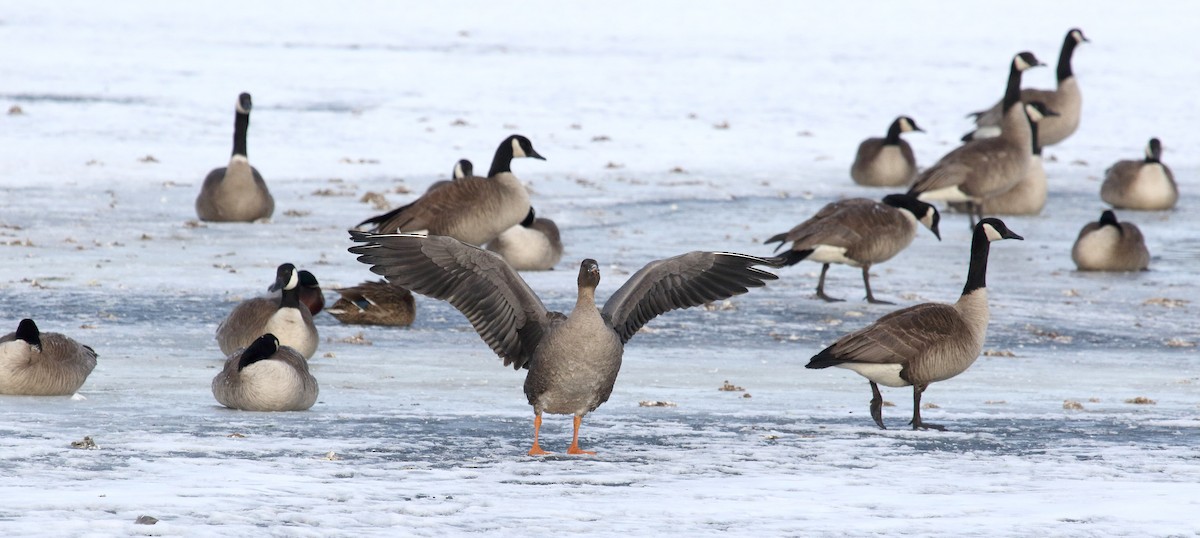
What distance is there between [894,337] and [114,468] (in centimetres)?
352

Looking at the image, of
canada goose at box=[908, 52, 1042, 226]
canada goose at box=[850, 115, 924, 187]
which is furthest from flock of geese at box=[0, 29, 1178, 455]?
canada goose at box=[850, 115, 924, 187]

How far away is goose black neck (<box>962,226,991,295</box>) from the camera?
25.1 ft

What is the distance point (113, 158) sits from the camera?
1836 centimetres

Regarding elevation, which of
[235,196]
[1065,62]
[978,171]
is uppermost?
[1065,62]

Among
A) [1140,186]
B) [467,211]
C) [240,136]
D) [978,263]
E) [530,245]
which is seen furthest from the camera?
[1140,186]

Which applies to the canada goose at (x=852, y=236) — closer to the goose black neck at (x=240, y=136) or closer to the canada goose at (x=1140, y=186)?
the canada goose at (x=1140, y=186)

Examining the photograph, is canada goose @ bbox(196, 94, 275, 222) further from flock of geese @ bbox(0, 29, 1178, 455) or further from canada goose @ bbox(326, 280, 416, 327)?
canada goose @ bbox(326, 280, 416, 327)

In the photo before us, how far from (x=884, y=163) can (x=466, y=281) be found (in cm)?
1270

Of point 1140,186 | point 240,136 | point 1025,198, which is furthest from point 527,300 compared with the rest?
point 1140,186

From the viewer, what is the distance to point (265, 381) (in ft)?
23.0

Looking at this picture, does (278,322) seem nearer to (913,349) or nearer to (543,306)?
(543,306)

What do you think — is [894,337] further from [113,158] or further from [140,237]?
[113,158]

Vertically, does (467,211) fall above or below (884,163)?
below

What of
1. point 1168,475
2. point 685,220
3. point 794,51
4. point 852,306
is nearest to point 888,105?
point 794,51
